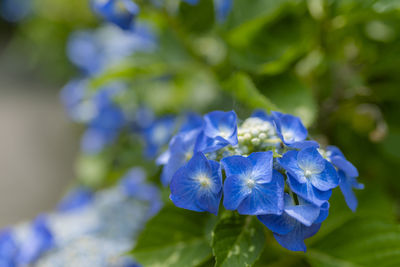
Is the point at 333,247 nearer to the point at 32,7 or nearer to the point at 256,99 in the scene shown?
the point at 256,99

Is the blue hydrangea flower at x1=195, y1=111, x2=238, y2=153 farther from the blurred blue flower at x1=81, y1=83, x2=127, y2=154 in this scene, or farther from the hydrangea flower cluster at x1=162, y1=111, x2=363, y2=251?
the blurred blue flower at x1=81, y1=83, x2=127, y2=154

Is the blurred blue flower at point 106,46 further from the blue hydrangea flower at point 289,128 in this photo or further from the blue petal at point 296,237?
the blue petal at point 296,237

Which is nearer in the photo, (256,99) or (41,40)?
(256,99)

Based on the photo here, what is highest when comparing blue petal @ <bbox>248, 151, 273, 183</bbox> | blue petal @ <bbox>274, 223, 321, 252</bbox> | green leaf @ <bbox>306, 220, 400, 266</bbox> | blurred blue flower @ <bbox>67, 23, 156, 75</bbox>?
blurred blue flower @ <bbox>67, 23, 156, 75</bbox>

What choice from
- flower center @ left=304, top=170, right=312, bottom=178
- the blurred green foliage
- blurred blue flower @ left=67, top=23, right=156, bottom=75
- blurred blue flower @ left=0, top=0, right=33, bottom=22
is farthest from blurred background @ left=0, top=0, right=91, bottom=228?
flower center @ left=304, top=170, right=312, bottom=178

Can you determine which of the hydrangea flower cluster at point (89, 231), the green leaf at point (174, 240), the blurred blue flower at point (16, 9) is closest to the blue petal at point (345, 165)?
the green leaf at point (174, 240)

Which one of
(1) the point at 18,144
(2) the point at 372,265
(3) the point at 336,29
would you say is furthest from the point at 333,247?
(1) the point at 18,144

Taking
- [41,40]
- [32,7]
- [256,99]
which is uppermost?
[32,7]

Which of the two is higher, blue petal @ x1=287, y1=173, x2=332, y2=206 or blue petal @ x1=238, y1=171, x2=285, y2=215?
blue petal @ x1=238, y1=171, x2=285, y2=215
